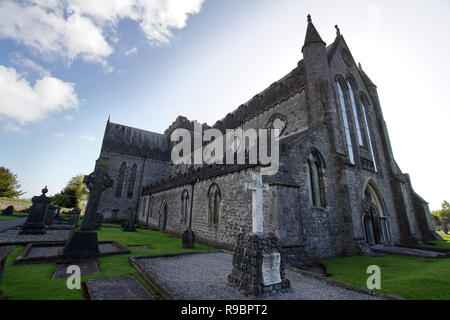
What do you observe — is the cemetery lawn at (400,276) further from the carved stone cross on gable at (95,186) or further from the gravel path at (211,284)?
the carved stone cross on gable at (95,186)

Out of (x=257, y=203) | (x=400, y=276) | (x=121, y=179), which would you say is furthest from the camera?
(x=121, y=179)

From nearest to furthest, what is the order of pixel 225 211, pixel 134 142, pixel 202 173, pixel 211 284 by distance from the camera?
1. pixel 211 284
2. pixel 225 211
3. pixel 202 173
4. pixel 134 142

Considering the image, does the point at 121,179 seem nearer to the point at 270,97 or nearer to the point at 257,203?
the point at 270,97

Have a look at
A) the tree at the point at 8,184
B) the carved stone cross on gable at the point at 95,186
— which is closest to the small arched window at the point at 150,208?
the carved stone cross on gable at the point at 95,186

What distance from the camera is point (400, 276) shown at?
6.26m

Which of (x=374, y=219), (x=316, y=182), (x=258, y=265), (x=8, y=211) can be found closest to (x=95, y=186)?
(x=258, y=265)

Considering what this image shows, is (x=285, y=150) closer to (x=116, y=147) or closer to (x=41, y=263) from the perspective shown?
(x=41, y=263)

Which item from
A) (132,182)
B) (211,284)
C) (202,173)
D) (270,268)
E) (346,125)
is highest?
(346,125)

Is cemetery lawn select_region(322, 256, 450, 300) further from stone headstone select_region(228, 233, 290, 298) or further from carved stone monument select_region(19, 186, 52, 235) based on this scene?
carved stone monument select_region(19, 186, 52, 235)

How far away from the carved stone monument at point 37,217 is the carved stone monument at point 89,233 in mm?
6691

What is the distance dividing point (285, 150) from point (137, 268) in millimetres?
7087

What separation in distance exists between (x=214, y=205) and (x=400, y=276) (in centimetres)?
842
